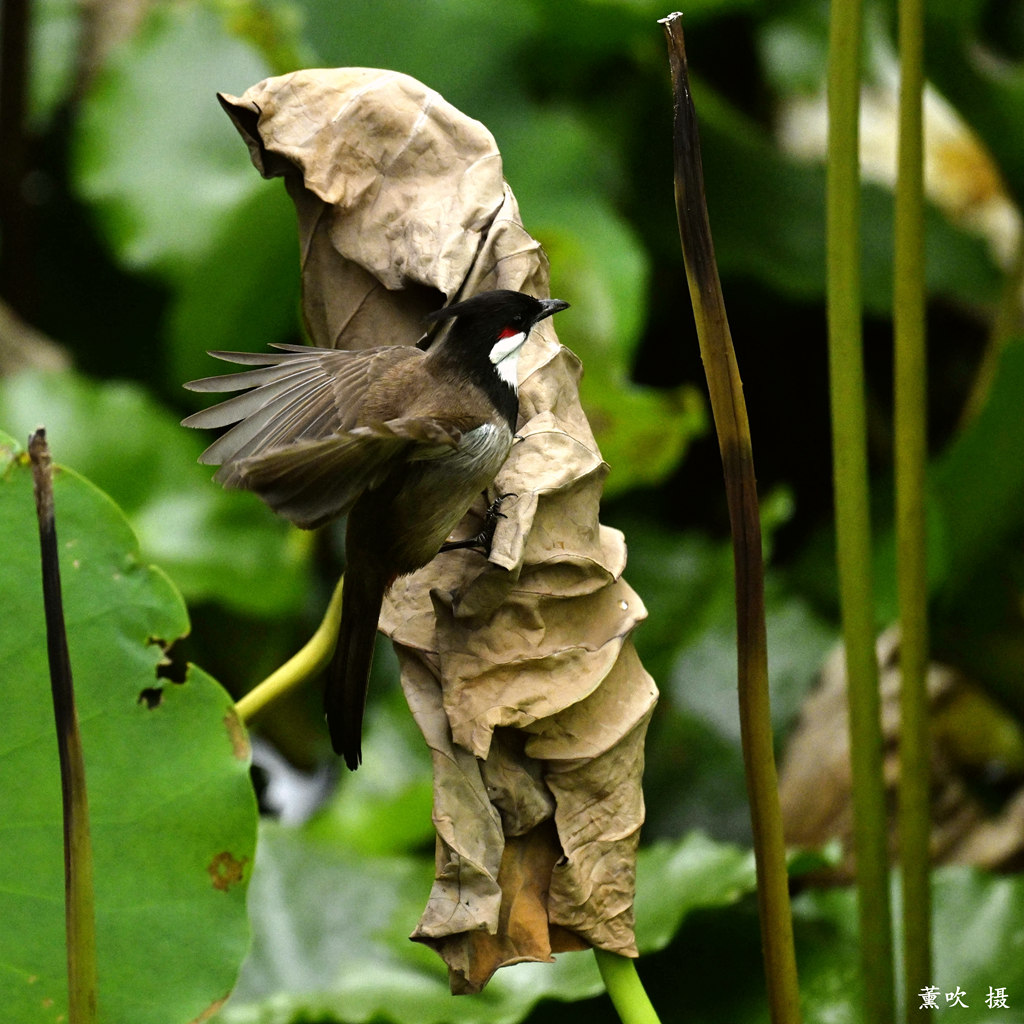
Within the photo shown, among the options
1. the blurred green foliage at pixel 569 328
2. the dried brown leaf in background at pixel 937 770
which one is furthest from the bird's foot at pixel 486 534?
the dried brown leaf in background at pixel 937 770

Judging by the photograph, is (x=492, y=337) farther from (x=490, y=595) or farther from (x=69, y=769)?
(x=69, y=769)

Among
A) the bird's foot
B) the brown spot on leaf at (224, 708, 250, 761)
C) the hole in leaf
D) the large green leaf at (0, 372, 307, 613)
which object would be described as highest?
the large green leaf at (0, 372, 307, 613)

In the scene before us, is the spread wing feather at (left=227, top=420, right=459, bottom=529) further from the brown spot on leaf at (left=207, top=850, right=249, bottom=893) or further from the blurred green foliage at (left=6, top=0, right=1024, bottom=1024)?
the blurred green foliage at (left=6, top=0, right=1024, bottom=1024)

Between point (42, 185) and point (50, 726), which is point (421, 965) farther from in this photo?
point (42, 185)

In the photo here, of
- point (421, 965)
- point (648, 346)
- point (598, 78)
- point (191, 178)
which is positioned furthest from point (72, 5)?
point (421, 965)

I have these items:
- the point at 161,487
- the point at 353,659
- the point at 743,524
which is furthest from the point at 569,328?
the point at 743,524

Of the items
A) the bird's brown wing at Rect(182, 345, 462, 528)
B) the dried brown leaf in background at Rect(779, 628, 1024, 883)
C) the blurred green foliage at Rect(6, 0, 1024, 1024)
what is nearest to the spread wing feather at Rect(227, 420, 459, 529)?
the bird's brown wing at Rect(182, 345, 462, 528)
